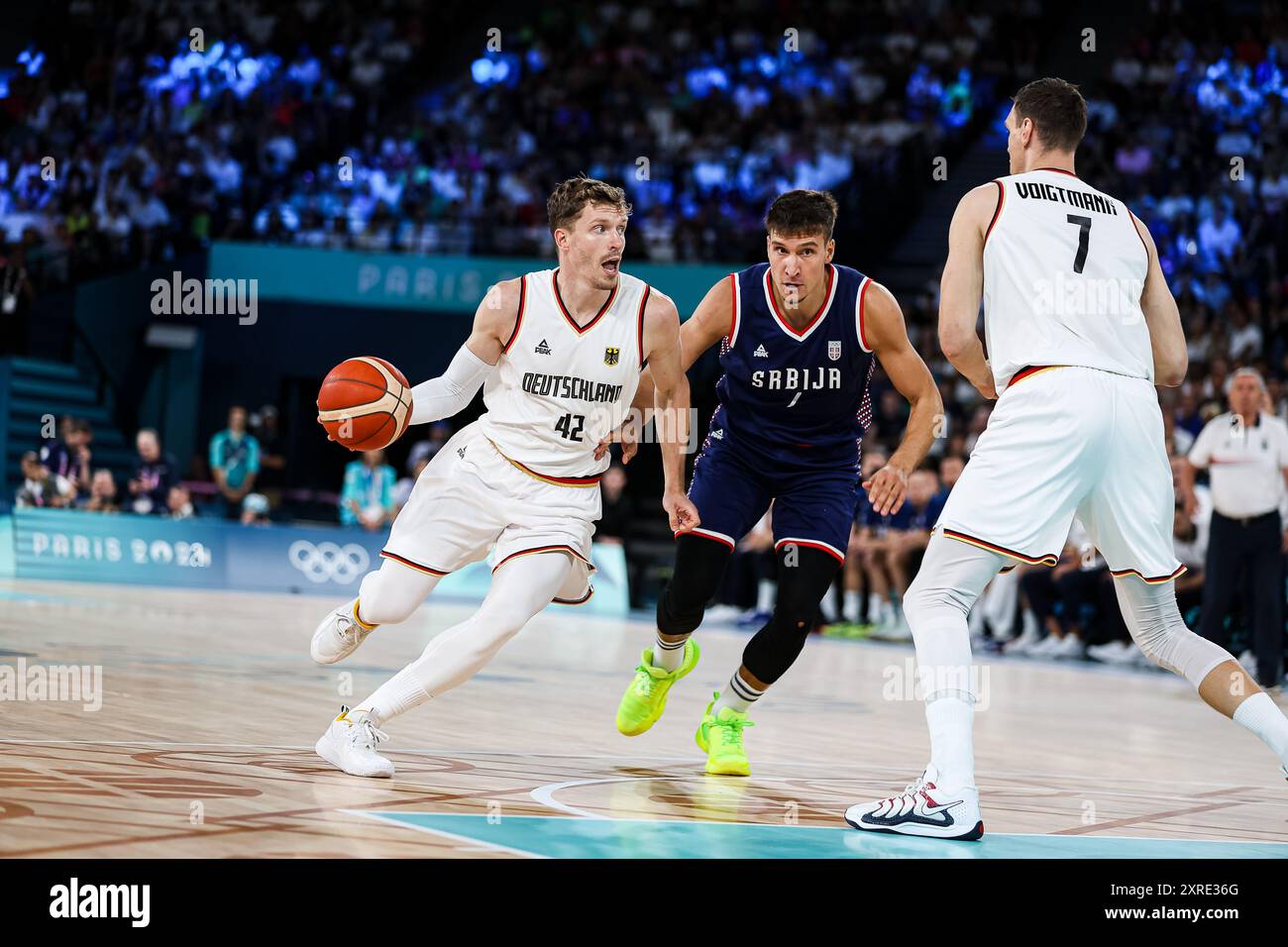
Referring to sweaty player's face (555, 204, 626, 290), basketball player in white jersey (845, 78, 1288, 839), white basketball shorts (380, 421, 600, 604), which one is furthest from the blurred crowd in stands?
basketball player in white jersey (845, 78, 1288, 839)

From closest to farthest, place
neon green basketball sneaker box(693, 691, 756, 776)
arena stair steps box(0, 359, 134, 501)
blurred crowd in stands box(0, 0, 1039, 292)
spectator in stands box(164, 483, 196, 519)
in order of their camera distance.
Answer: neon green basketball sneaker box(693, 691, 756, 776)
spectator in stands box(164, 483, 196, 519)
arena stair steps box(0, 359, 134, 501)
blurred crowd in stands box(0, 0, 1039, 292)

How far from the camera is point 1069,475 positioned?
14.8 ft

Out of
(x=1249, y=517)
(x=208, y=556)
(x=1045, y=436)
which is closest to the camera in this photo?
(x=1045, y=436)

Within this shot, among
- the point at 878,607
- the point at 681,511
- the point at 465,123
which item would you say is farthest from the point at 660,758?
the point at 465,123

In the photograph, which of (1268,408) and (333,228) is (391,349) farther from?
(1268,408)

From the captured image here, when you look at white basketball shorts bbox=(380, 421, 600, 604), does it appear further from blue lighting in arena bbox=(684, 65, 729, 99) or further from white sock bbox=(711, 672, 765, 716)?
blue lighting in arena bbox=(684, 65, 729, 99)

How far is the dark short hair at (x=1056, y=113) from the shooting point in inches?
188

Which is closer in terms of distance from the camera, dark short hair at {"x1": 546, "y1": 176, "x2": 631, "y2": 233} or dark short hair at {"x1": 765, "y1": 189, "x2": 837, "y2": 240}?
dark short hair at {"x1": 546, "y1": 176, "x2": 631, "y2": 233}

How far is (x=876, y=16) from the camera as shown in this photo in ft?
81.0

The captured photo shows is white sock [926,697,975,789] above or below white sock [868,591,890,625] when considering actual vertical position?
above

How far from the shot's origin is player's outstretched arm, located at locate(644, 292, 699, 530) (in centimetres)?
574

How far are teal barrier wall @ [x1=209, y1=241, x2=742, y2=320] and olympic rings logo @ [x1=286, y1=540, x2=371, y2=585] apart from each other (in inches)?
180

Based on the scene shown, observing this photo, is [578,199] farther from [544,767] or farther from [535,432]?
[544,767]

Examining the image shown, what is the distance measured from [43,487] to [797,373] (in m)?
14.1
